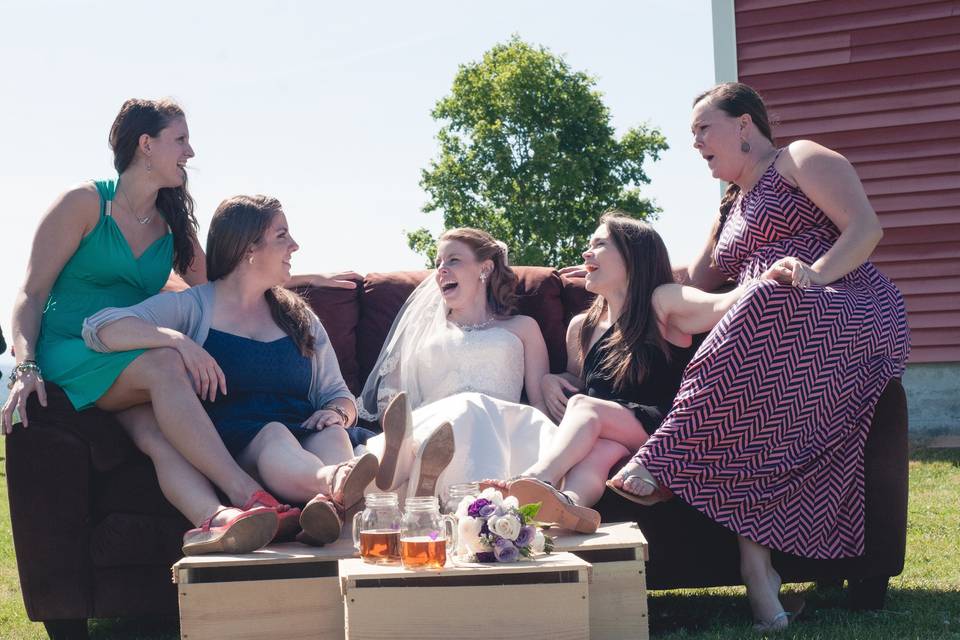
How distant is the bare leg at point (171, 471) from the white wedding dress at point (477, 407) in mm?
529

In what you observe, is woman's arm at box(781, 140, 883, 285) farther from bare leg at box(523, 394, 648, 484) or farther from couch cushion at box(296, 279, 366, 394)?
couch cushion at box(296, 279, 366, 394)

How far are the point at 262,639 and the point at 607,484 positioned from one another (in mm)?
1124

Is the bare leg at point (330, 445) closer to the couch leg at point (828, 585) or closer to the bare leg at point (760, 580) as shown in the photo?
the bare leg at point (760, 580)

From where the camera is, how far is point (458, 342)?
171 inches

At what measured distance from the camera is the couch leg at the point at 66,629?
3527 mm

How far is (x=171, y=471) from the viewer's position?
11.3 feet

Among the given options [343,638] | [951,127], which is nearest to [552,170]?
[951,127]

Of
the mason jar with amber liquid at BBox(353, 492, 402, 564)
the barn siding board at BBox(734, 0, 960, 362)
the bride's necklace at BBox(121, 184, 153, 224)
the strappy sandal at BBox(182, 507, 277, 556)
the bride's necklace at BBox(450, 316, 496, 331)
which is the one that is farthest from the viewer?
the barn siding board at BBox(734, 0, 960, 362)

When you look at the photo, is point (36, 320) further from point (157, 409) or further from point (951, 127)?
point (951, 127)

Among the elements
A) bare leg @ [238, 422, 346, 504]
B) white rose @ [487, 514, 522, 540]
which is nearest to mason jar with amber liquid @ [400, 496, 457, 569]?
white rose @ [487, 514, 522, 540]

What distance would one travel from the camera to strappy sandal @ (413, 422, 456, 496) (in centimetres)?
325

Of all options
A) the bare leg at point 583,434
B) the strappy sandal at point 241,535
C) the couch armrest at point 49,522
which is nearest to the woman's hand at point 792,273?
the bare leg at point 583,434

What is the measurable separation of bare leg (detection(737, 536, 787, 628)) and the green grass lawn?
74mm

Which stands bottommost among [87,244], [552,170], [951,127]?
[87,244]
